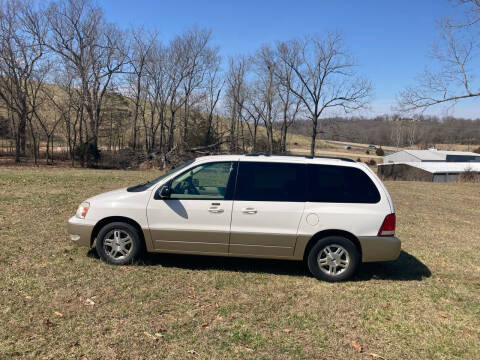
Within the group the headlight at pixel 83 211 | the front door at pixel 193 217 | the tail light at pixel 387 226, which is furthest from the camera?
the headlight at pixel 83 211

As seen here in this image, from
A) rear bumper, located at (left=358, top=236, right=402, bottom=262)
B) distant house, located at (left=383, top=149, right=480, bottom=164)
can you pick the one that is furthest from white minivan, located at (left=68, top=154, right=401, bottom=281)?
distant house, located at (left=383, top=149, right=480, bottom=164)

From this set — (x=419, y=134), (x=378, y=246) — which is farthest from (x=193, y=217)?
(x=419, y=134)

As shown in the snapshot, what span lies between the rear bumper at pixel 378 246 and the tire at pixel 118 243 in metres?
3.17

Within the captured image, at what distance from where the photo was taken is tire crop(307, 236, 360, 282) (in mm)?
4816

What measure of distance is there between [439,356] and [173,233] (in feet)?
11.2

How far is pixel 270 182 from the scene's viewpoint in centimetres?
496

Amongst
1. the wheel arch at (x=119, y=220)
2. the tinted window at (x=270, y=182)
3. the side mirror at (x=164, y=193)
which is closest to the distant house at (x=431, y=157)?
the tinted window at (x=270, y=182)

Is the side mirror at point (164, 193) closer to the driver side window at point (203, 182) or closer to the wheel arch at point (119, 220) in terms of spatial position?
the driver side window at point (203, 182)

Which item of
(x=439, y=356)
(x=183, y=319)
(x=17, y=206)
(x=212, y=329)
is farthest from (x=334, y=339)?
(x=17, y=206)

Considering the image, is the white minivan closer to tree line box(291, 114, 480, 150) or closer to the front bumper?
the front bumper

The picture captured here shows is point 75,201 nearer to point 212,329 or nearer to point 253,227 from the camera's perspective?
point 253,227

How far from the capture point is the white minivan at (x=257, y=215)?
4.79 m

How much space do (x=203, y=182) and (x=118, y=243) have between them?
152 centimetres

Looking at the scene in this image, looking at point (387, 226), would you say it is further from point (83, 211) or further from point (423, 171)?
point (423, 171)
